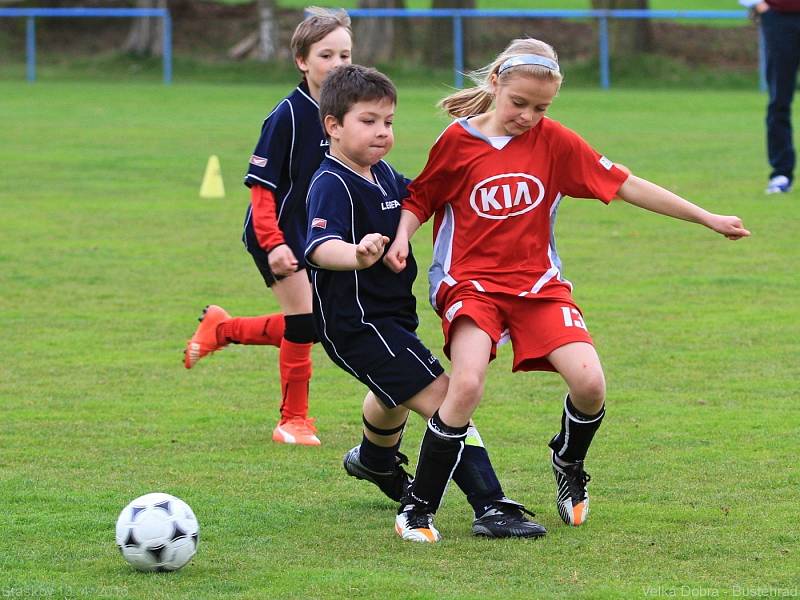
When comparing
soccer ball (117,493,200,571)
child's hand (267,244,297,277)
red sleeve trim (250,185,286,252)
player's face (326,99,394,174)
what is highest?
player's face (326,99,394,174)

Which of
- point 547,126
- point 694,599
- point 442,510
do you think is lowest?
point 442,510

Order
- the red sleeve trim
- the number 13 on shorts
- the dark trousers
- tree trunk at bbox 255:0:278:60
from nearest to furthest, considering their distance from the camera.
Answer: the number 13 on shorts
the red sleeve trim
the dark trousers
tree trunk at bbox 255:0:278:60

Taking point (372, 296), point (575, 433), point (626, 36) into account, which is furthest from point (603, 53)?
point (372, 296)

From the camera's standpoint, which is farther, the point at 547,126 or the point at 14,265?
the point at 14,265

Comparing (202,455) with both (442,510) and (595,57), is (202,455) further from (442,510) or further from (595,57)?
(595,57)

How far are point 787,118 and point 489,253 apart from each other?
9020mm

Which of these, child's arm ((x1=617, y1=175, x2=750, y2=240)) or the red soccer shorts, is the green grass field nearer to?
the red soccer shorts

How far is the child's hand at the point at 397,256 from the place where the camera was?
4633 mm

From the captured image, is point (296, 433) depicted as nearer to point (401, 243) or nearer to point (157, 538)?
point (401, 243)

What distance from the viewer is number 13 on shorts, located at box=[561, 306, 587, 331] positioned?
15.5 ft

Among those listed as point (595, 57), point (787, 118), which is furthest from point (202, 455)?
point (595, 57)

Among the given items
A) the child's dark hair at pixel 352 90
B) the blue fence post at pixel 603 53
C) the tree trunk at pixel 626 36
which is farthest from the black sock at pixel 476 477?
the tree trunk at pixel 626 36

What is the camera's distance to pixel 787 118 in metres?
13.0

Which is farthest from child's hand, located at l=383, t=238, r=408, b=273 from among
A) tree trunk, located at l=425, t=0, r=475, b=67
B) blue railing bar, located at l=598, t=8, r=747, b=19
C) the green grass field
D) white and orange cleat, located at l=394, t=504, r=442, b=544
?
tree trunk, located at l=425, t=0, r=475, b=67
